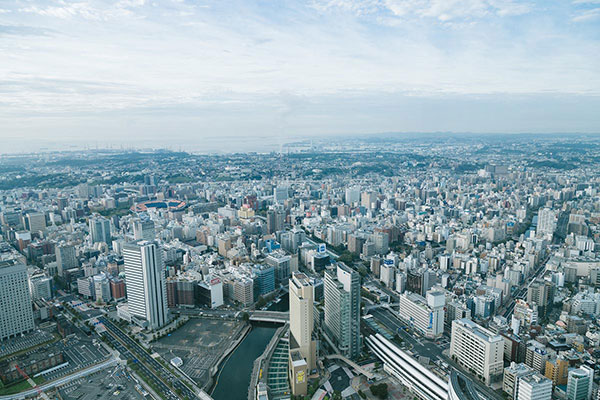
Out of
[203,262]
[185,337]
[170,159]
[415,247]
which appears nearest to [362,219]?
[415,247]

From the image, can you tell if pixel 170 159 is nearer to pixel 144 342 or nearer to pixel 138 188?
pixel 138 188

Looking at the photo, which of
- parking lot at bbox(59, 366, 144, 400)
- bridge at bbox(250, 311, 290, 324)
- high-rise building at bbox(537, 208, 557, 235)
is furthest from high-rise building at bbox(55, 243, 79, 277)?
high-rise building at bbox(537, 208, 557, 235)

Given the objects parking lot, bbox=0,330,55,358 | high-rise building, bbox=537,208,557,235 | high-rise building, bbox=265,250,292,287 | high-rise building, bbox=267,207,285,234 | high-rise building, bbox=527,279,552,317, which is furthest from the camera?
high-rise building, bbox=267,207,285,234

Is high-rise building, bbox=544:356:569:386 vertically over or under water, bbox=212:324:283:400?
over

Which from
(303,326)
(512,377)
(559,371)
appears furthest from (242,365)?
(559,371)

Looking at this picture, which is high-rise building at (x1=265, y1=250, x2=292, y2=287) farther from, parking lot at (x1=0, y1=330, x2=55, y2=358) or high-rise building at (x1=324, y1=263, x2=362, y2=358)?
parking lot at (x1=0, y1=330, x2=55, y2=358)

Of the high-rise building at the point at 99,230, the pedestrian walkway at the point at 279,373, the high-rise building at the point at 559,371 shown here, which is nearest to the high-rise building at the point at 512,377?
the high-rise building at the point at 559,371

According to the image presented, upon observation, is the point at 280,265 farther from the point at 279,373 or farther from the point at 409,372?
the point at 409,372

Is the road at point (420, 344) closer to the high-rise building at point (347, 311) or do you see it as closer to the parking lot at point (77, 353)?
the high-rise building at point (347, 311)
